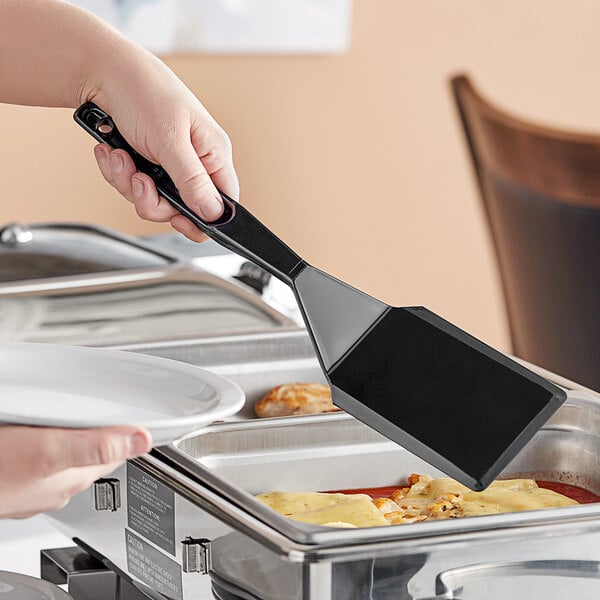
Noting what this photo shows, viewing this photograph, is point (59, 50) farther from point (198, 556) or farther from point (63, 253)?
point (63, 253)

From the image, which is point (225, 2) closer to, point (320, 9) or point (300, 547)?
point (320, 9)

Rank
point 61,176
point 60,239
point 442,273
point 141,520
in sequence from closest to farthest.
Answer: point 141,520 < point 60,239 < point 61,176 < point 442,273

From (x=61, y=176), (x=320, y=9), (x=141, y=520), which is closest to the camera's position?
(x=141, y=520)

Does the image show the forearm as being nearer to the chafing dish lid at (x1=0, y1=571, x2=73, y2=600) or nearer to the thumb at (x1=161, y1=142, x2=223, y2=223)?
the thumb at (x1=161, y1=142, x2=223, y2=223)

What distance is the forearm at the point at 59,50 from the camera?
948 mm

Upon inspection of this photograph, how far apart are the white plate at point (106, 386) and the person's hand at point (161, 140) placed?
134 millimetres

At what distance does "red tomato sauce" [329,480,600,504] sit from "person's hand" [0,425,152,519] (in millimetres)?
348

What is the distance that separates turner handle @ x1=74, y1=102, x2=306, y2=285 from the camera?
2.83 ft

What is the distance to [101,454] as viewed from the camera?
651 mm

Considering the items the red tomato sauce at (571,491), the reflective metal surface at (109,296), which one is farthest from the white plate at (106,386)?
the reflective metal surface at (109,296)

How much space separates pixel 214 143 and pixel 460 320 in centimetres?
229

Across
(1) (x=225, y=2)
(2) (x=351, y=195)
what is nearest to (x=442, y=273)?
(2) (x=351, y=195)

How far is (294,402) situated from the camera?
119cm

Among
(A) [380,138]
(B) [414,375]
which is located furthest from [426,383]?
(A) [380,138]
